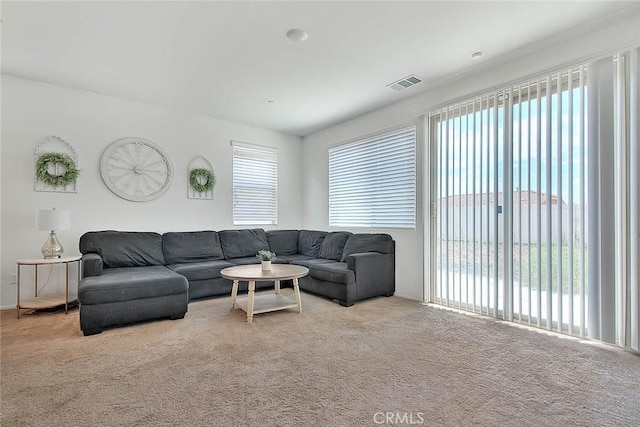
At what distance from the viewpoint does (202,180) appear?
4.91 m

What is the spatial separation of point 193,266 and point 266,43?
2742 millimetres

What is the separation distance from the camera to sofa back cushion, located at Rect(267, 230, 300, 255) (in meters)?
5.34

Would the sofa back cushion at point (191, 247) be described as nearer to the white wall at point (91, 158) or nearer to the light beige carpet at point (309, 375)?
the white wall at point (91, 158)

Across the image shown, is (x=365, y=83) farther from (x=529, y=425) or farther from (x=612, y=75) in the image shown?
(x=529, y=425)

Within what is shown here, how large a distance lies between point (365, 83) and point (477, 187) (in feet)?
5.69

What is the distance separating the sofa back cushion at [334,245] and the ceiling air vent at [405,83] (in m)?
2.13

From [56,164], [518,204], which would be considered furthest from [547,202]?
[56,164]

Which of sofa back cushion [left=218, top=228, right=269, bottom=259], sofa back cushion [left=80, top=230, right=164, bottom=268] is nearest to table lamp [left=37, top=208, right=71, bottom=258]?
sofa back cushion [left=80, top=230, right=164, bottom=268]

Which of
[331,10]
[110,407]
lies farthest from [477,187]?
[110,407]

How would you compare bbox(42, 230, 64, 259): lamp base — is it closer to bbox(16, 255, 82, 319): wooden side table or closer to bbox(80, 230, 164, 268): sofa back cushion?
bbox(16, 255, 82, 319): wooden side table

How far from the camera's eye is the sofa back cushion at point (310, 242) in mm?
5211

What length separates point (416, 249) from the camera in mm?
4105
